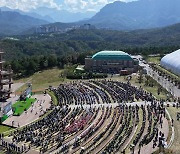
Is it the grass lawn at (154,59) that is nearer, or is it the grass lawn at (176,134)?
the grass lawn at (176,134)

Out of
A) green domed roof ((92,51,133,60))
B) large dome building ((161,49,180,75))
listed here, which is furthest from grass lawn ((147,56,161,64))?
green domed roof ((92,51,133,60))

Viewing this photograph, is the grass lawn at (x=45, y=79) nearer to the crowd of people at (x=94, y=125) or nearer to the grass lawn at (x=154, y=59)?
the crowd of people at (x=94, y=125)

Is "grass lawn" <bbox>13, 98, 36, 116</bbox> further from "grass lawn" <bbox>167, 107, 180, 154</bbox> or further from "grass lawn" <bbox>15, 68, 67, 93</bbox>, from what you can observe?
"grass lawn" <bbox>167, 107, 180, 154</bbox>

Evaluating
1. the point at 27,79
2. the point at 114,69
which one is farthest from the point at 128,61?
the point at 27,79

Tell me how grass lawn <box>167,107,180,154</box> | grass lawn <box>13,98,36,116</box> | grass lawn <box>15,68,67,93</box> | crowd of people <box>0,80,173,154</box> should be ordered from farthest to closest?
grass lawn <box>15,68,67,93</box> < grass lawn <box>13,98,36,116</box> < crowd of people <box>0,80,173,154</box> < grass lawn <box>167,107,180,154</box>

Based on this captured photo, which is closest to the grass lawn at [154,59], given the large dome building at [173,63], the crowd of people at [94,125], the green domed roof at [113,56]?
the large dome building at [173,63]

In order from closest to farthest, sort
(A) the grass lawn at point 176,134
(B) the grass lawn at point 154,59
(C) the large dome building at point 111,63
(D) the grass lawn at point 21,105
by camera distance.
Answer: (A) the grass lawn at point 176,134 → (D) the grass lawn at point 21,105 → (C) the large dome building at point 111,63 → (B) the grass lawn at point 154,59
